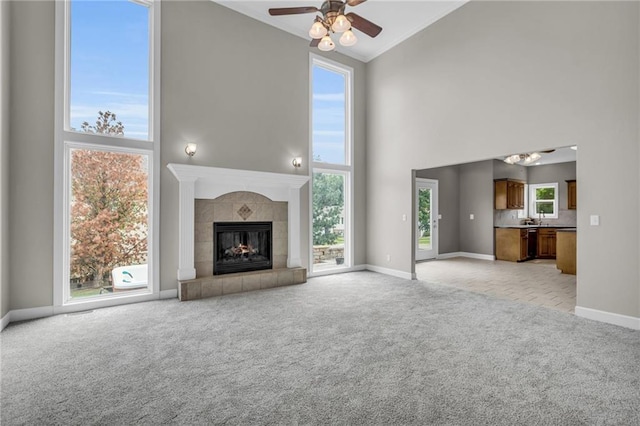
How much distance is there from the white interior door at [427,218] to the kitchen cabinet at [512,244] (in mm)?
1640

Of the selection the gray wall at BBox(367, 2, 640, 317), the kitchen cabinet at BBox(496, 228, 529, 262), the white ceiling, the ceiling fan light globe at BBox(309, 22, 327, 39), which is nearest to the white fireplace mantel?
the gray wall at BBox(367, 2, 640, 317)

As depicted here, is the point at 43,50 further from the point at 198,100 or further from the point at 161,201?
the point at 161,201

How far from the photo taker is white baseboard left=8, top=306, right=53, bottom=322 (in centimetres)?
362

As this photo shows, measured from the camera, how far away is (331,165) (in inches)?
249

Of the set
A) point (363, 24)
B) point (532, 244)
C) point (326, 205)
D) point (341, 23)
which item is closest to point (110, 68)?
point (341, 23)

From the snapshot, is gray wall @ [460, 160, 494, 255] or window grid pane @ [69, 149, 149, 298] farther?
gray wall @ [460, 160, 494, 255]

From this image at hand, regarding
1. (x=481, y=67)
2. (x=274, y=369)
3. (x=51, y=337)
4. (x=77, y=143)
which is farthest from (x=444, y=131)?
(x=51, y=337)

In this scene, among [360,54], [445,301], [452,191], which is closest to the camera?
[445,301]

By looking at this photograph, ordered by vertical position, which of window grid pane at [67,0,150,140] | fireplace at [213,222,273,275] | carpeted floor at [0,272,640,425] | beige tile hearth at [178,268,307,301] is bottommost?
carpeted floor at [0,272,640,425]

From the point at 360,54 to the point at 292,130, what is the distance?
2439mm

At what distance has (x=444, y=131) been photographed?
5285 millimetres

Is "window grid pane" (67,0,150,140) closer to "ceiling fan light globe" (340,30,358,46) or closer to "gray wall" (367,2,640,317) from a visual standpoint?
"ceiling fan light globe" (340,30,358,46)

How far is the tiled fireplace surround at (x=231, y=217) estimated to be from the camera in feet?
15.1

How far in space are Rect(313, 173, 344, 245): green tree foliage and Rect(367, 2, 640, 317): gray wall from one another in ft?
3.32
